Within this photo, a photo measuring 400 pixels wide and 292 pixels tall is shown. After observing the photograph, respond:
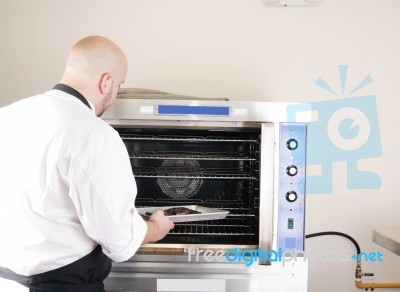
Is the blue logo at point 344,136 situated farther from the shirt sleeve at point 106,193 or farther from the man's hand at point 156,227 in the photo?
the shirt sleeve at point 106,193

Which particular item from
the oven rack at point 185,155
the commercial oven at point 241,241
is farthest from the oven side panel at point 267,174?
the oven rack at point 185,155

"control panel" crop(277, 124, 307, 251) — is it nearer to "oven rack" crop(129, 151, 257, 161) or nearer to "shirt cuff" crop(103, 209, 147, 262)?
"oven rack" crop(129, 151, 257, 161)

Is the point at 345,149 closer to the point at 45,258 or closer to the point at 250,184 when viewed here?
the point at 250,184

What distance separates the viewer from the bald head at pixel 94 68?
127cm

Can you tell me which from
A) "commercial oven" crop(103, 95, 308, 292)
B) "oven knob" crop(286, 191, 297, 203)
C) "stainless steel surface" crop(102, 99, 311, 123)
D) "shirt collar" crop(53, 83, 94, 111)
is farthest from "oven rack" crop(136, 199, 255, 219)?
"shirt collar" crop(53, 83, 94, 111)

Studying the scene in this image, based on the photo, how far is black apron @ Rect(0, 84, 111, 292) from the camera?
3.89 ft

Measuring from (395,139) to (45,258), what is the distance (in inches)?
70.9

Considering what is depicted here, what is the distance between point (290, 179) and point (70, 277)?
2.60 feet

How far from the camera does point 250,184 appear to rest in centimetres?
181

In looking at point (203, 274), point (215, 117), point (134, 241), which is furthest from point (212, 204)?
point (134, 241)

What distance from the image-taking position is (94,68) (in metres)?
1.27

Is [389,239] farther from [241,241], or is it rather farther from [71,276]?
[71,276]

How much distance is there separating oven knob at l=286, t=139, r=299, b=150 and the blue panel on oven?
0.24m

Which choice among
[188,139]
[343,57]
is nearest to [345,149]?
[343,57]
